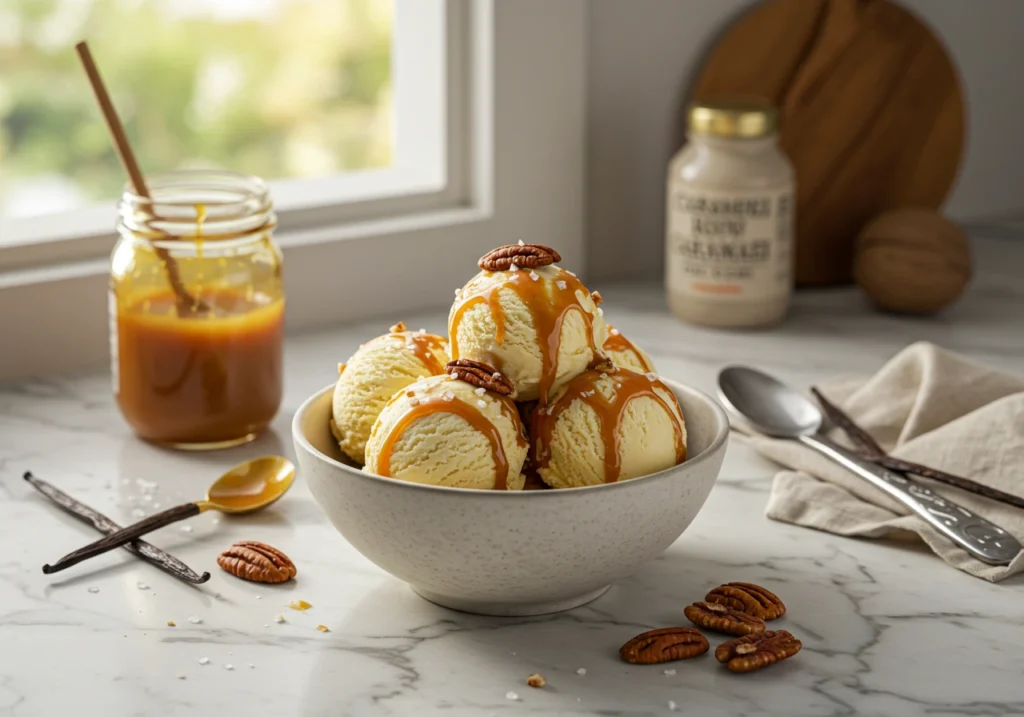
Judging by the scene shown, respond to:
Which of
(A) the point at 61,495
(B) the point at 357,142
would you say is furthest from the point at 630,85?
(B) the point at 357,142

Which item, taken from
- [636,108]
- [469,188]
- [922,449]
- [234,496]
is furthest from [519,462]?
[636,108]

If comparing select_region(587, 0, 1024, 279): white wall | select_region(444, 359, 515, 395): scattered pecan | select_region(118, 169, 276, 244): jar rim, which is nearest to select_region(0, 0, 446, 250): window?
select_region(587, 0, 1024, 279): white wall

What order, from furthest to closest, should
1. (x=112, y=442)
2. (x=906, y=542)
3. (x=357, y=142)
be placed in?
(x=357, y=142) < (x=112, y=442) < (x=906, y=542)

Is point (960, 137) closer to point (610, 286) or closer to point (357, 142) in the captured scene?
point (610, 286)

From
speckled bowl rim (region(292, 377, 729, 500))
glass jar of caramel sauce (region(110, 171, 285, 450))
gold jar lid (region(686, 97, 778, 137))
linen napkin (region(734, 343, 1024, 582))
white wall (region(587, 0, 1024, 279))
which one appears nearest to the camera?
speckled bowl rim (region(292, 377, 729, 500))

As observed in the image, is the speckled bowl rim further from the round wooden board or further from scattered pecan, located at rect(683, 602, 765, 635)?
the round wooden board

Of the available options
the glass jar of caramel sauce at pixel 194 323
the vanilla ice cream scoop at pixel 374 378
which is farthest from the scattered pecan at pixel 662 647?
the glass jar of caramel sauce at pixel 194 323
